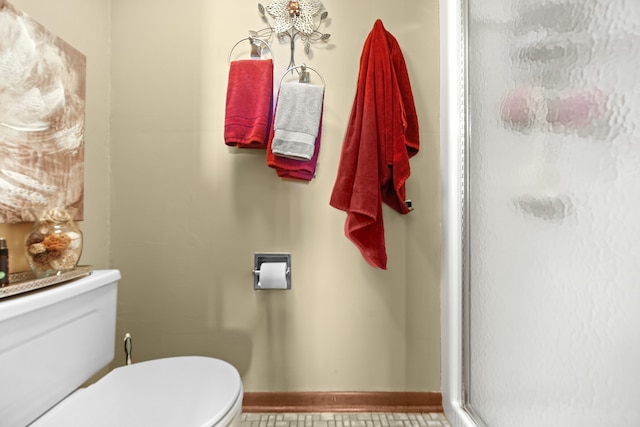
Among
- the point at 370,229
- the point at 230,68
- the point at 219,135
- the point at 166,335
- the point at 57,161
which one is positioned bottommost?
the point at 166,335

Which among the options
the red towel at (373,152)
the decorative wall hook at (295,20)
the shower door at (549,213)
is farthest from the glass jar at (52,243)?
→ the shower door at (549,213)

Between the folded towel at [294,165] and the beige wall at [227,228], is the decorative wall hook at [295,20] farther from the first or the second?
the folded towel at [294,165]

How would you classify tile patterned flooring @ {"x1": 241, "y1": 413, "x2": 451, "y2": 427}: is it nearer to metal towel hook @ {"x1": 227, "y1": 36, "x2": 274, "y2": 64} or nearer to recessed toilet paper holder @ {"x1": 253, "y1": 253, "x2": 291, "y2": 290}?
recessed toilet paper holder @ {"x1": 253, "y1": 253, "x2": 291, "y2": 290}

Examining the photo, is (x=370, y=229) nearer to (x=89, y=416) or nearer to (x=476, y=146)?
(x=476, y=146)

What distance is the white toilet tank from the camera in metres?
0.69

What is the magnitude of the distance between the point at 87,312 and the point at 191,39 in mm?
1132

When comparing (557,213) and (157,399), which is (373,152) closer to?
A: (557,213)

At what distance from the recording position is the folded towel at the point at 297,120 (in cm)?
117

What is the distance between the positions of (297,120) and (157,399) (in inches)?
38.5

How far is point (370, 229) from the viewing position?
47.1 inches

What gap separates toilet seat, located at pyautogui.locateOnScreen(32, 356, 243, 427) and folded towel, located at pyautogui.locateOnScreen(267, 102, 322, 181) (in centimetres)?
71

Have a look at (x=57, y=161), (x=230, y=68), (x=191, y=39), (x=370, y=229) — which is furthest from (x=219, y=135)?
(x=370, y=229)

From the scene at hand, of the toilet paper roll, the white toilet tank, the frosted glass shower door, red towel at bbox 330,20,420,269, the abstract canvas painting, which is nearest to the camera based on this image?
the frosted glass shower door

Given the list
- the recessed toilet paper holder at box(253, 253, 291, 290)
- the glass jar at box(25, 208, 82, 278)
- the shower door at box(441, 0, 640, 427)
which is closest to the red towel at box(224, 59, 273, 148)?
the recessed toilet paper holder at box(253, 253, 291, 290)
